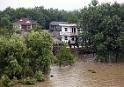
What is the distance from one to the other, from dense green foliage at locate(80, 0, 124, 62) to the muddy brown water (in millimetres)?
2084

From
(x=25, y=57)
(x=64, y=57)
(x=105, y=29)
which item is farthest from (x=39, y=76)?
(x=105, y=29)

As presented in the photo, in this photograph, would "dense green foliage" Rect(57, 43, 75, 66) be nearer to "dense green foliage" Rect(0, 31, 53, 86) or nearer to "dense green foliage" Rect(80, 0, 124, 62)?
"dense green foliage" Rect(0, 31, 53, 86)

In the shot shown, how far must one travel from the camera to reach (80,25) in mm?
42375

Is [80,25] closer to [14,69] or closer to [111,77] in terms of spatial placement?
[111,77]

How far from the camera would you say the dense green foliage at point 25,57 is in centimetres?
2679

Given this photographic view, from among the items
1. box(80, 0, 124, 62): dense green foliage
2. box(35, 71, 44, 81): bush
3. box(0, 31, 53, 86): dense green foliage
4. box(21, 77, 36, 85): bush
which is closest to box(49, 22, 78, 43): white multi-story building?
box(80, 0, 124, 62): dense green foliage

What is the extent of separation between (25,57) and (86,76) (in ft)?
19.0

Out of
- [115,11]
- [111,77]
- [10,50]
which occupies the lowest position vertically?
[111,77]

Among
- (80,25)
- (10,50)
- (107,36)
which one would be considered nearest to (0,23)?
(80,25)

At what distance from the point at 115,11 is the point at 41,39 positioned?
12492 millimetres

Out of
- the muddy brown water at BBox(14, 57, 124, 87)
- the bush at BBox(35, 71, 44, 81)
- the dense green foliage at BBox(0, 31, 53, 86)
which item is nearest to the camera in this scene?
the dense green foliage at BBox(0, 31, 53, 86)

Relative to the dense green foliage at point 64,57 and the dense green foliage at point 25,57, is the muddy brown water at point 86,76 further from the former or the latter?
the dense green foliage at point 25,57

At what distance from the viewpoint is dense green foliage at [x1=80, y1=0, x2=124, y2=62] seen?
125 feet

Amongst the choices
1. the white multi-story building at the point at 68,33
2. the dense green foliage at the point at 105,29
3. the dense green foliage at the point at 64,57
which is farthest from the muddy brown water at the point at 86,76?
the white multi-story building at the point at 68,33
